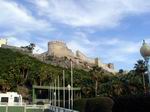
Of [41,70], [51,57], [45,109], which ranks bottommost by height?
[45,109]

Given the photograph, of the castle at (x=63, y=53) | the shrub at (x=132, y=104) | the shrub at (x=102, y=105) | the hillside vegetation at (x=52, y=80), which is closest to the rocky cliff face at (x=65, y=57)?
the castle at (x=63, y=53)

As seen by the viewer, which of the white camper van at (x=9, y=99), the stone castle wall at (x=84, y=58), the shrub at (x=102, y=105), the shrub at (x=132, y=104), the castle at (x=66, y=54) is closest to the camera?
the shrub at (x=132, y=104)

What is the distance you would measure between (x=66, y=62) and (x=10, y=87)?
64582 millimetres

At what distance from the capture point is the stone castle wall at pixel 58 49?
18162cm

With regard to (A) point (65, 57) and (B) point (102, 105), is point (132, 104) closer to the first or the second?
(B) point (102, 105)

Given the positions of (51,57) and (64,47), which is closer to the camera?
(51,57)

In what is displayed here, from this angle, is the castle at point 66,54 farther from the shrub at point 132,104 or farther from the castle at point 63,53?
the shrub at point 132,104

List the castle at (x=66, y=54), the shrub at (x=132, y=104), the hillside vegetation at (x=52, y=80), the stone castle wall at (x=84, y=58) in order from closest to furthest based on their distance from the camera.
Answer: the shrub at (x=132, y=104)
the hillside vegetation at (x=52, y=80)
the castle at (x=66, y=54)
the stone castle wall at (x=84, y=58)

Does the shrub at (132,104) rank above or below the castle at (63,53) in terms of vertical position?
below

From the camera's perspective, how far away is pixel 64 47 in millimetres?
187125

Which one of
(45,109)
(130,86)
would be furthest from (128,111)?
(130,86)

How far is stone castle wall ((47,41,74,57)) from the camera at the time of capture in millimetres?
181625

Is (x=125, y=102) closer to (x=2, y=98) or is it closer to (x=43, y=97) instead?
(x=2, y=98)

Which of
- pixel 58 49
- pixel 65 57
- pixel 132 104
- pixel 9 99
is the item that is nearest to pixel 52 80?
pixel 9 99
